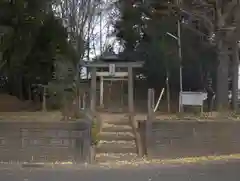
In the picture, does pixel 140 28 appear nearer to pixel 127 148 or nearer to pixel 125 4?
pixel 125 4

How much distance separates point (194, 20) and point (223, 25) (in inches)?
121

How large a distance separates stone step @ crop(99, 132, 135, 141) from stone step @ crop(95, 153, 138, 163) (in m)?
1.19

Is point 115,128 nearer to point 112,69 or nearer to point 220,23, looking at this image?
point 220,23

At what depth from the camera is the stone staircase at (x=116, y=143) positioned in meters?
12.2

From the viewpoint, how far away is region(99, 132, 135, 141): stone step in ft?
44.8

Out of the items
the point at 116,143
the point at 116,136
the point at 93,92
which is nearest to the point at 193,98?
the point at 93,92

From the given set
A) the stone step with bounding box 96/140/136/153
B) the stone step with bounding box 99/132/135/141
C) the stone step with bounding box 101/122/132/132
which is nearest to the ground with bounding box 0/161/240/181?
the stone step with bounding box 96/140/136/153

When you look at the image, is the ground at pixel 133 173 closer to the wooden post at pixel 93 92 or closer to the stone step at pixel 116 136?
the stone step at pixel 116 136

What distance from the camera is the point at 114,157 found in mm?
12195

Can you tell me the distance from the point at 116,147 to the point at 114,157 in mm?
697

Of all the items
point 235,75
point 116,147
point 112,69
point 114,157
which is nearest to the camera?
point 114,157

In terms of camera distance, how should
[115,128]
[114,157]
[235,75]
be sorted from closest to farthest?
[114,157], [115,128], [235,75]

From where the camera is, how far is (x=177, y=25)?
2298cm

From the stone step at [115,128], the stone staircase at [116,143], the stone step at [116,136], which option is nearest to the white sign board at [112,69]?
the stone staircase at [116,143]
